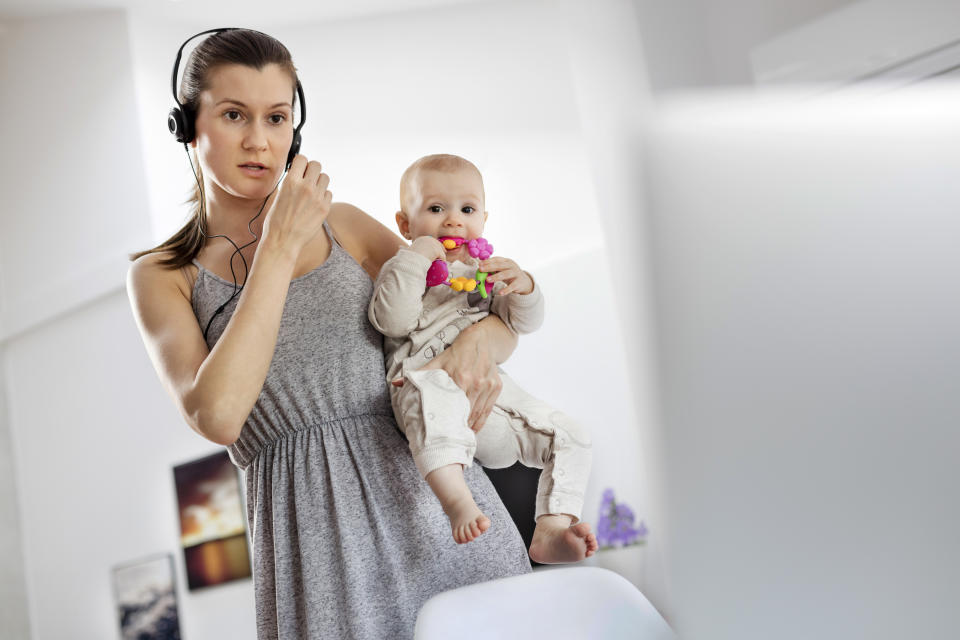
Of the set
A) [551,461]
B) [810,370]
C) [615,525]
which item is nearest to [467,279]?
[551,461]

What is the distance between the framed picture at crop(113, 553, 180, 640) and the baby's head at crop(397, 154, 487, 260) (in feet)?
10.4

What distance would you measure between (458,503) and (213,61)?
0.59m

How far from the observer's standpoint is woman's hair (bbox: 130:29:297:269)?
1.00 meters

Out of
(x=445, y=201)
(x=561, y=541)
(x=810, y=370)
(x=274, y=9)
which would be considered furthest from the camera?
(x=274, y=9)

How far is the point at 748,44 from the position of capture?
38 centimetres

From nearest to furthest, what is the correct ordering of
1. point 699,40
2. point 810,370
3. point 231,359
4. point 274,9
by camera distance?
point 810,370 → point 699,40 → point 231,359 → point 274,9

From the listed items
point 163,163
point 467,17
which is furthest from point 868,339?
point 163,163

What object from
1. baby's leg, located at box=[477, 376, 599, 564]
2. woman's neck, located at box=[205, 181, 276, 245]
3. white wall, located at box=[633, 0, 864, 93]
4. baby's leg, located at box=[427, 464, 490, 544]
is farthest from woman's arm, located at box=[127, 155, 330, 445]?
white wall, located at box=[633, 0, 864, 93]

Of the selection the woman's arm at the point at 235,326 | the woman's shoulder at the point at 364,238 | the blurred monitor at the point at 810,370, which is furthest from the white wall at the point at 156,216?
the blurred monitor at the point at 810,370

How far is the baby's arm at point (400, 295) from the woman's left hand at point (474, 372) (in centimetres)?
6

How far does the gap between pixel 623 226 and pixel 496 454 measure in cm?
85

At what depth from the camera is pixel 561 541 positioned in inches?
38.0

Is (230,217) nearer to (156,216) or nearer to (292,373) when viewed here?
(292,373)

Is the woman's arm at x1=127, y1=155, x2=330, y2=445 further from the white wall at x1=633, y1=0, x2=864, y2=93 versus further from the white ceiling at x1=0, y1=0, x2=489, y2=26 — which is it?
the white ceiling at x1=0, y1=0, x2=489, y2=26
